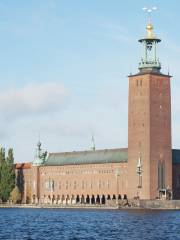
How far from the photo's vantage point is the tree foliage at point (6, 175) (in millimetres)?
134125

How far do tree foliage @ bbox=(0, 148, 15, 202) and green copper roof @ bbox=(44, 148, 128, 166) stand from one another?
11.6 m

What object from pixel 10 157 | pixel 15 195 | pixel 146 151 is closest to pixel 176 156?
pixel 146 151

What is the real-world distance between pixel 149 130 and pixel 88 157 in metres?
24.7

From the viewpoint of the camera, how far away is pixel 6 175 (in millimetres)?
134375

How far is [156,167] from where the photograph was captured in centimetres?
11756

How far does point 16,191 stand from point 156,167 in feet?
96.2

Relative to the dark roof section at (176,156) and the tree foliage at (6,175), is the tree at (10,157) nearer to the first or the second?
the tree foliage at (6,175)

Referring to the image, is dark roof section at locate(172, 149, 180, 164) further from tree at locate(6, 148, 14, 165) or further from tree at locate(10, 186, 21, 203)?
tree at locate(10, 186, 21, 203)

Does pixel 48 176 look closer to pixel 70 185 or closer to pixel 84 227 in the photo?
pixel 70 185

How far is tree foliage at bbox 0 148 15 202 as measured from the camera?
440ft

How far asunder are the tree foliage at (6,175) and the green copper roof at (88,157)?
38.1ft

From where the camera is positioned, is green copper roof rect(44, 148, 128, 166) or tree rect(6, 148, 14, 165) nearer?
green copper roof rect(44, 148, 128, 166)

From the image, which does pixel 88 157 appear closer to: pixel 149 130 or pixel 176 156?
pixel 176 156

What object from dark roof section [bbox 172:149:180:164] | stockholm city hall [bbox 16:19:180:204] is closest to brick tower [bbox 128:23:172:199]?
stockholm city hall [bbox 16:19:180:204]
